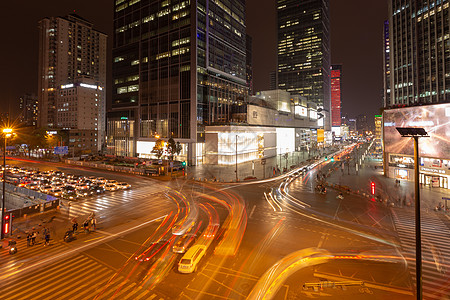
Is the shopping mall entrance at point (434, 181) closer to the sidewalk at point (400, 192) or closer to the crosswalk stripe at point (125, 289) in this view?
the sidewalk at point (400, 192)

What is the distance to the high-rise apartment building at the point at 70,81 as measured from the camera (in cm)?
13088

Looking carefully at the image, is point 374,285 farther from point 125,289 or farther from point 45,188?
point 45,188

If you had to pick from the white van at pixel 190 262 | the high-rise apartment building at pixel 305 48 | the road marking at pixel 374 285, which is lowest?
the road marking at pixel 374 285

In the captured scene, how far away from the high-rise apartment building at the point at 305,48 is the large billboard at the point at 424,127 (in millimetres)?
150528

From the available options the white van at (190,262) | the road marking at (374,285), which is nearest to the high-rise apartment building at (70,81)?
the white van at (190,262)

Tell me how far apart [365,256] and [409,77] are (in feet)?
376

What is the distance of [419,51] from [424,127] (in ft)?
259

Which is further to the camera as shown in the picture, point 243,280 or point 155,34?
point 155,34

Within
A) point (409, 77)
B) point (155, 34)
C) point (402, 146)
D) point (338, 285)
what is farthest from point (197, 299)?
point (409, 77)

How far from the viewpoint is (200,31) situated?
75688 millimetres

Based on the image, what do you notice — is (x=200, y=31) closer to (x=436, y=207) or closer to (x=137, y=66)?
(x=137, y=66)

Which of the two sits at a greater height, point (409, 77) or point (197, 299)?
point (409, 77)

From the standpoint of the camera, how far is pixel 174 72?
78250 millimetres

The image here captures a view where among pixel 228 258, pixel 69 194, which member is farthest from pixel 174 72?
pixel 228 258
